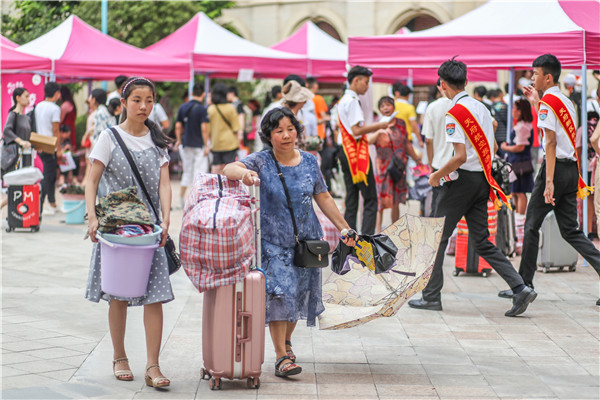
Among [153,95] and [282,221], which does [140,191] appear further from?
[282,221]

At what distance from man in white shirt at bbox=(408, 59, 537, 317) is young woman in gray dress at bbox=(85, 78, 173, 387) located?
2.35 metres

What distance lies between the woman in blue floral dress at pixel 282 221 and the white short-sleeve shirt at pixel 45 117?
781 cm

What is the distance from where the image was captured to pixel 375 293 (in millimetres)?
6047

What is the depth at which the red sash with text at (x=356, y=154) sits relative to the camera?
9578mm

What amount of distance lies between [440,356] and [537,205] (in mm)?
2124

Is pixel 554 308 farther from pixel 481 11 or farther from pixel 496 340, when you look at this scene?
pixel 481 11

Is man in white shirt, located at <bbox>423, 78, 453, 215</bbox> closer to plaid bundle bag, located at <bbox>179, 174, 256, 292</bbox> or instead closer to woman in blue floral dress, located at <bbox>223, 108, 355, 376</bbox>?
woman in blue floral dress, located at <bbox>223, 108, 355, 376</bbox>

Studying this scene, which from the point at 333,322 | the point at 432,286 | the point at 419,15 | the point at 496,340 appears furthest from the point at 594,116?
the point at 419,15

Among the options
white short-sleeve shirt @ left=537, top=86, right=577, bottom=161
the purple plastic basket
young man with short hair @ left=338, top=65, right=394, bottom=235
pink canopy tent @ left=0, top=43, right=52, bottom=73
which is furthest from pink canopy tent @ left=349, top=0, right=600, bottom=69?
pink canopy tent @ left=0, top=43, right=52, bottom=73

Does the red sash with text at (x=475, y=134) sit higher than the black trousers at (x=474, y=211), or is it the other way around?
the red sash with text at (x=475, y=134)

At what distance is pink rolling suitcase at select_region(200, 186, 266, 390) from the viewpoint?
498 centimetres

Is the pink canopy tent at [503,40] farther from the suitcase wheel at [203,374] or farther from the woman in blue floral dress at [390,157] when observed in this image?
the suitcase wheel at [203,374]

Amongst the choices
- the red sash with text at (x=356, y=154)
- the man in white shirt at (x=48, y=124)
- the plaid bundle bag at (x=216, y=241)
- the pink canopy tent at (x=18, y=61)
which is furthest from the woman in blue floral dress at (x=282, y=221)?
the pink canopy tent at (x=18, y=61)

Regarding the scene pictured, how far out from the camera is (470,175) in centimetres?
703
